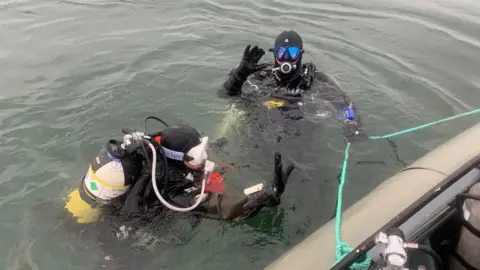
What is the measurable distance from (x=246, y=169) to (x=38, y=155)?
8.09 feet

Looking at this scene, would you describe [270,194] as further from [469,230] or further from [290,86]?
[290,86]

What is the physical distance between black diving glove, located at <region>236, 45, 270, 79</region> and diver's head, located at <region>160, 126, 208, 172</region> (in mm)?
1877

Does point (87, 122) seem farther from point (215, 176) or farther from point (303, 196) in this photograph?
point (303, 196)

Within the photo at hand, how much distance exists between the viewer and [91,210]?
3.38m

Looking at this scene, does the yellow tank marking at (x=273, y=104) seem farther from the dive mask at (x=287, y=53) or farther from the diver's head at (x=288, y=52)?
the dive mask at (x=287, y=53)

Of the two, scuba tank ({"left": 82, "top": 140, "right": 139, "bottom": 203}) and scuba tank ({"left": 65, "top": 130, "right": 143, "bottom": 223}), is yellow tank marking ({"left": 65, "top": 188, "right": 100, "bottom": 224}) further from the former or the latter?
scuba tank ({"left": 82, "top": 140, "right": 139, "bottom": 203})

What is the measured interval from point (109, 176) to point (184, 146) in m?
0.62

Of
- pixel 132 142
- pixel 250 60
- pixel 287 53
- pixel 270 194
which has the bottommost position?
pixel 270 194

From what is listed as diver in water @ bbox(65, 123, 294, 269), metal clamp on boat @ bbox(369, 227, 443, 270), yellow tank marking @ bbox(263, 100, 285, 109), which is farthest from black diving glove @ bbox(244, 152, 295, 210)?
yellow tank marking @ bbox(263, 100, 285, 109)

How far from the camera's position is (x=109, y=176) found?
3.16 metres

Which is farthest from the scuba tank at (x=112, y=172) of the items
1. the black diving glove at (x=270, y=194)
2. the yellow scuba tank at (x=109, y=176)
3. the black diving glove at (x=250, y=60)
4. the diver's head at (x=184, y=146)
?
the black diving glove at (x=250, y=60)

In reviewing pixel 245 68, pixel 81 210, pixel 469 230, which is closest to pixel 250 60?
pixel 245 68

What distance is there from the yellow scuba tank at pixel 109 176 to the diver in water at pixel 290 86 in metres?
2.28

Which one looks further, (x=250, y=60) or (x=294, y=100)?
(x=294, y=100)
